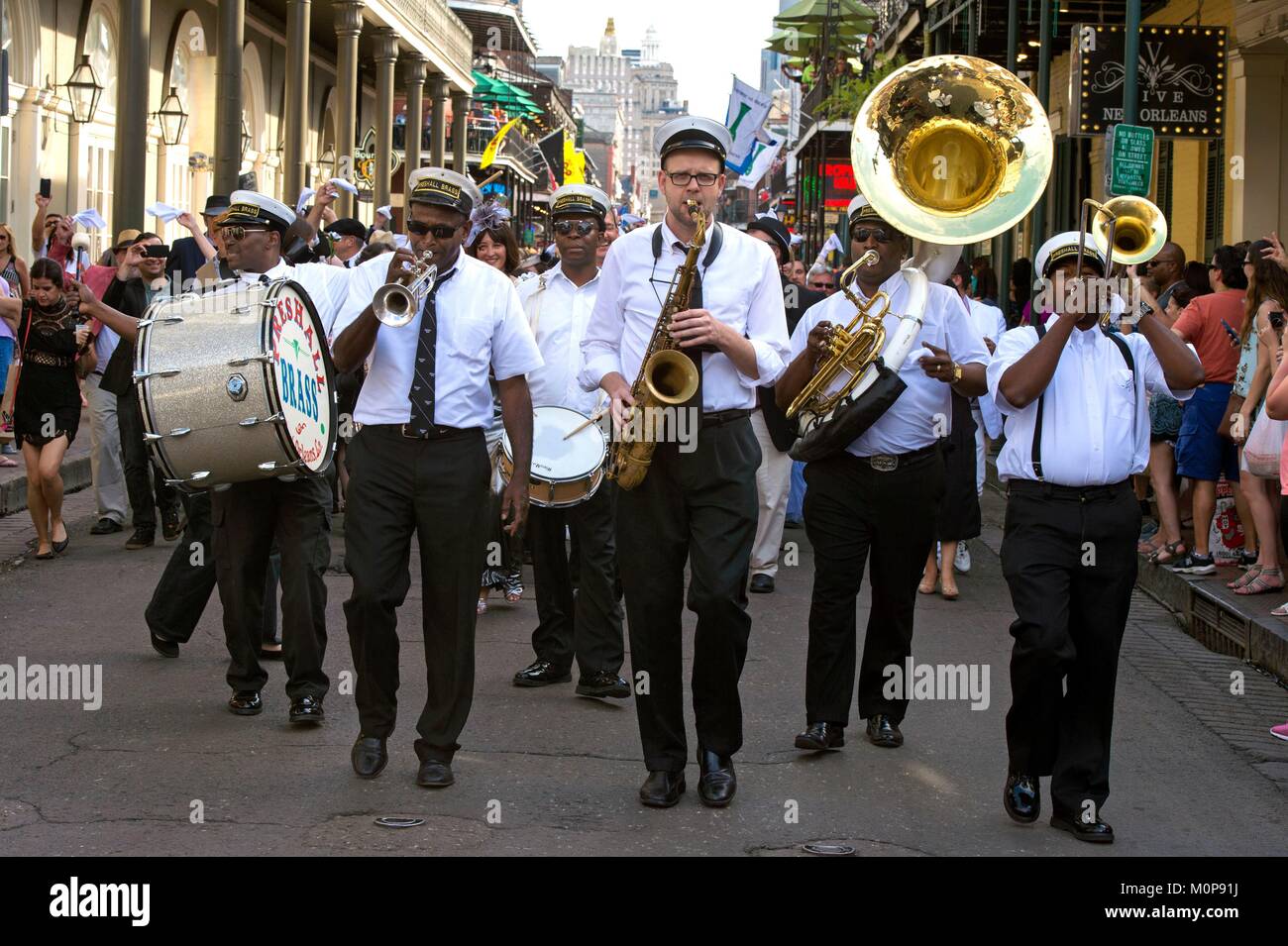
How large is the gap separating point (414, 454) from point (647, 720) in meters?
1.21

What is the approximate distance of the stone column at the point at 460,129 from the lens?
156 ft

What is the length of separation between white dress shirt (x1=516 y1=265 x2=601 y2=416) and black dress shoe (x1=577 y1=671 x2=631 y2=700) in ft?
4.59

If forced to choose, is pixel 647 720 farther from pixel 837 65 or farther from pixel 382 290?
pixel 837 65

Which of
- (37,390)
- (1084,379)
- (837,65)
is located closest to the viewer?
(1084,379)

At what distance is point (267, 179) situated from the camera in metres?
37.8

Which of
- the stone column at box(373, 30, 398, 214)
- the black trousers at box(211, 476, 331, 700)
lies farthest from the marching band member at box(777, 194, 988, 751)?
the stone column at box(373, 30, 398, 214)

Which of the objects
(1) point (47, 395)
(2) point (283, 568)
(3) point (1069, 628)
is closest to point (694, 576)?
(3) point (1069, 628)

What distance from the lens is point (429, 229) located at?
245 inches

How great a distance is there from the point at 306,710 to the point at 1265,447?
561 cm

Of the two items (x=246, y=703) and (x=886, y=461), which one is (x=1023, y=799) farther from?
(x=246, y=703)

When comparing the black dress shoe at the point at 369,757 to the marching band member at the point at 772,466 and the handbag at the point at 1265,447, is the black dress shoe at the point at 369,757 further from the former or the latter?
the handbag at the point at 1265,447

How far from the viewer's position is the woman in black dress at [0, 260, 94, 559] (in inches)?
444

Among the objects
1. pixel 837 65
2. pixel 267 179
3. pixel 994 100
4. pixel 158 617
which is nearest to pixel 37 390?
pixel 158 617

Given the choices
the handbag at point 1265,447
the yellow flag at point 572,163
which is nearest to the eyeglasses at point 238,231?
the handbag at point 1265,447
